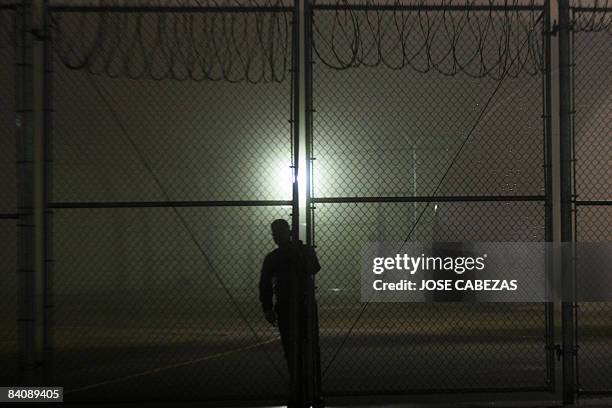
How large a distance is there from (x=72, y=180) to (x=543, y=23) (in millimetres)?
10311

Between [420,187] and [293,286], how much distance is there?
11502 mm

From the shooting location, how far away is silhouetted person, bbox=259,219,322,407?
300 inches

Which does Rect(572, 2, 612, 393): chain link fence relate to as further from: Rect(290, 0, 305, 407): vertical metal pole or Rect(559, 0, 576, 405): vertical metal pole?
Rect(290, 0, 305, 407): vertical metal pole

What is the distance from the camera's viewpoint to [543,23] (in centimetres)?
803

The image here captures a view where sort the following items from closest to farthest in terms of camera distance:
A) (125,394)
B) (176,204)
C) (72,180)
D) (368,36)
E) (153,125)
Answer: (176,204) → (125,394) → (368,36) → (72,180) → (153,125)

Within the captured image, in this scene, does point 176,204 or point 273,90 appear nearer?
point 176,204

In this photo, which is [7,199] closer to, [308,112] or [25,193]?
[25,193]

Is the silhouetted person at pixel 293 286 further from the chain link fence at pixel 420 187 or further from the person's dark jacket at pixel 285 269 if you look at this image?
the chain link fence at pixel 420 187

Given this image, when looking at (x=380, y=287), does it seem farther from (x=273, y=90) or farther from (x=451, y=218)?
(x=451, y=218)

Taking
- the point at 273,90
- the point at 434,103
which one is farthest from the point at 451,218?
the point at 273,90

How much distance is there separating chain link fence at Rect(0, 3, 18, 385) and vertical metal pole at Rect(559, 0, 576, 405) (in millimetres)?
4712

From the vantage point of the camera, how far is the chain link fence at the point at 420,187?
9.51m

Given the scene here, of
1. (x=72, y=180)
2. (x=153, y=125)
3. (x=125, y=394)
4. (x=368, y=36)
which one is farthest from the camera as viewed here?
(x=153, y=125)

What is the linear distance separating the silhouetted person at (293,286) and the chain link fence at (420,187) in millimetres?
534
